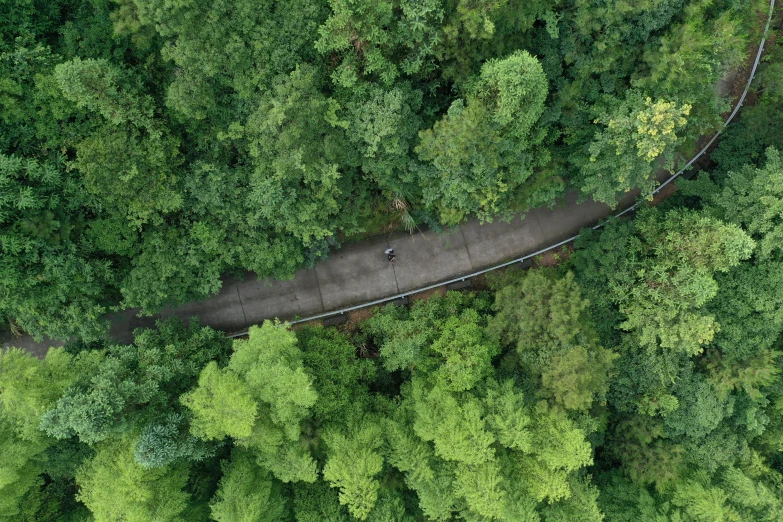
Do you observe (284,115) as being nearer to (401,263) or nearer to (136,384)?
(401,263)

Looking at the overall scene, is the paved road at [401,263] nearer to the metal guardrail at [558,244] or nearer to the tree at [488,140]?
the metal guardrail at [558,244]

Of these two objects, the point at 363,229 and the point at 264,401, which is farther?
the point at 363,229

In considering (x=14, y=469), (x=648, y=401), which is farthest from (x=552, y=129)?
(x=14, y=469)

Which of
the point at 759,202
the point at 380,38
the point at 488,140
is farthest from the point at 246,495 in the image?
the point at 759,202

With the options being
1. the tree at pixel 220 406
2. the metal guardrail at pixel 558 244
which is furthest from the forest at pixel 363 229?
the metal guardrail at pixel 558 244

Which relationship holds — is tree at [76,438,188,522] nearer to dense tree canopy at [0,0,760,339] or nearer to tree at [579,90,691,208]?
dense tree canopy at [0,0,760,339]

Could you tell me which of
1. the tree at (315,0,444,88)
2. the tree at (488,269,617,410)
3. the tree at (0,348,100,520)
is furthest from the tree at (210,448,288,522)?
the tree at (315,0,444,88)
